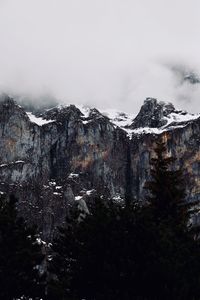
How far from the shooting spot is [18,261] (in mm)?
31219

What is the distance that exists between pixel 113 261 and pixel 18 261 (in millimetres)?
4924

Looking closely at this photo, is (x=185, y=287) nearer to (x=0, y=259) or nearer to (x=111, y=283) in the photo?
(x=111, y=283)

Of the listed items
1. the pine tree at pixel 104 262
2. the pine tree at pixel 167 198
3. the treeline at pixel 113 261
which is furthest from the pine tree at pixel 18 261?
the pine tree at pixel 167 198

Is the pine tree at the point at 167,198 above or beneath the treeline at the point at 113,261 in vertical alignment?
above

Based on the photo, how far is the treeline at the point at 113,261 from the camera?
29250 mm

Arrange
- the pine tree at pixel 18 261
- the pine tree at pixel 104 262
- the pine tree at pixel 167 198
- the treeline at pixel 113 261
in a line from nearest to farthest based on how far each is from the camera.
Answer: the treeline at pixel 113 261 → the pine tree at pixel 104 262 → the pine tree at pixel 18 261 → the pine tree at pixel 167 198

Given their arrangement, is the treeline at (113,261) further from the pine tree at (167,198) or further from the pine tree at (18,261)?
the pine tree at (167,198)

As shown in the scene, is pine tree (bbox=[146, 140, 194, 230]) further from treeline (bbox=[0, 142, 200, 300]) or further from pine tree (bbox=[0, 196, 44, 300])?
pine tree (bbox=[0, 196, 44, 300])

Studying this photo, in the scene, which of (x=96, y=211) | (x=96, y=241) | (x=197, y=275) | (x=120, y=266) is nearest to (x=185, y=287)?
(x=197, y=275)

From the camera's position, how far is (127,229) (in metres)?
30.9

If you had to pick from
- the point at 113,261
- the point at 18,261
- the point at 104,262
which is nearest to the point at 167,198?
the point at 113,261

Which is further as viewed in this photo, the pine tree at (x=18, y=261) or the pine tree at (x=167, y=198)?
the pine tree at (x=167, y=198)

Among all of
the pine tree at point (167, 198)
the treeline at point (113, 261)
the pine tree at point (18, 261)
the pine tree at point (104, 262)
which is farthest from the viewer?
the pine tree at point (167, 198)

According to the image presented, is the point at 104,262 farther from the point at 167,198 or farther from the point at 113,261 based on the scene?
the point at 167,198
